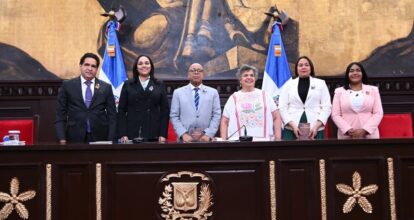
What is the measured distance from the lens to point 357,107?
4.75 metres

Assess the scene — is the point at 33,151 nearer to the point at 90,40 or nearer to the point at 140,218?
the point at 140,218

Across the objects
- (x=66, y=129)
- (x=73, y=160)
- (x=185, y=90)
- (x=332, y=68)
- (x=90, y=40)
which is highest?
(x=90, y=40)

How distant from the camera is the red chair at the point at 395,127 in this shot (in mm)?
5688

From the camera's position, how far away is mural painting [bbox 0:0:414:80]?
6.51 metres

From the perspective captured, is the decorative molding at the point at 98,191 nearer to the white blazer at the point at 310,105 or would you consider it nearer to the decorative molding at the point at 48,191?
the decorative molding at the point at 48,191

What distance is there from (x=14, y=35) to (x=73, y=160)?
12.5ft

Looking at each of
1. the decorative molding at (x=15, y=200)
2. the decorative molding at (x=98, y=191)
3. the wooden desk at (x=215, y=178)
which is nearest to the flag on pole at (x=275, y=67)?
the wooden desk at (x=215, y=178)

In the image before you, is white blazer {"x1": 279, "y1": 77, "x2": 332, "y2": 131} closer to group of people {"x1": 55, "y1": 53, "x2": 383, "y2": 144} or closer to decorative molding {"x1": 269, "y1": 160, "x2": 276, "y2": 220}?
group of people {"x1": 55, "y1": 53, "x2": 383, "y2": 144}

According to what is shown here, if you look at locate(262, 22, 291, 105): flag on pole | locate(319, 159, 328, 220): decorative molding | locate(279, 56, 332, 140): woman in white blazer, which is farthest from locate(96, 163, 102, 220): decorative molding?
locate(262, 22, 291, 105): flag on pole

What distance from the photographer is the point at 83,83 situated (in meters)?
4.53

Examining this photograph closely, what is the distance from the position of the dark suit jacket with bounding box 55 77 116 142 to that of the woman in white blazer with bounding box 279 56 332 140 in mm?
1766

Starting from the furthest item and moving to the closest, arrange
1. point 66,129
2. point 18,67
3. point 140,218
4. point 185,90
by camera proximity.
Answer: point 18,67 < point 185,90 < point 66,129 < point 140,218

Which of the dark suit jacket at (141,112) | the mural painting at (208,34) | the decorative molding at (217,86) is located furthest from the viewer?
the mural painting at (208,34)

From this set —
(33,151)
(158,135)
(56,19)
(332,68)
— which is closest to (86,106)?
(158,135)
